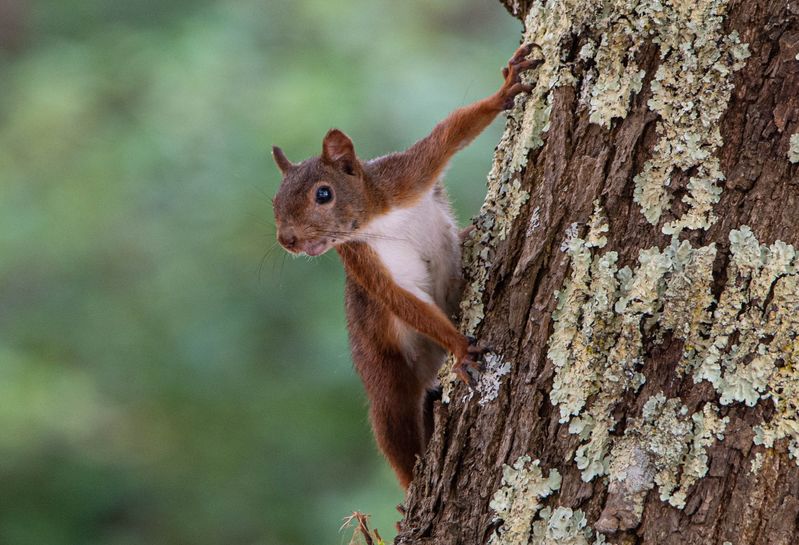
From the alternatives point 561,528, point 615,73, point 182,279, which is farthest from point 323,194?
point 182,279

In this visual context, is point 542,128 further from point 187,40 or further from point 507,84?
point 187,40

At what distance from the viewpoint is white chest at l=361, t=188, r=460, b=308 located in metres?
2.73

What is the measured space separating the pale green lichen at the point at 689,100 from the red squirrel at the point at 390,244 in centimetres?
79

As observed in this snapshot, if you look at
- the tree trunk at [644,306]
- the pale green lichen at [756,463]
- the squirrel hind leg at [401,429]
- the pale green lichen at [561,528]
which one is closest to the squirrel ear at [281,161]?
the squirrel hind leg at [401,429]

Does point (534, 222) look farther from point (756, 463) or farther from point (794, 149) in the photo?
point (756, 463)

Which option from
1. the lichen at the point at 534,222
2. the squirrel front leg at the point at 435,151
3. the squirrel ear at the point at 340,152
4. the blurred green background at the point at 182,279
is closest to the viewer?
the lichen at the point at 534,222

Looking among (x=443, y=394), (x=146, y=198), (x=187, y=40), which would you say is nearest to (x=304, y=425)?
→ (x=146, y=198)

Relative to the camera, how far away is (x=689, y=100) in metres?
1.90

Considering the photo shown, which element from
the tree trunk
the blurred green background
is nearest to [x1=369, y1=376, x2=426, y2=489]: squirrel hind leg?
the tree trunk

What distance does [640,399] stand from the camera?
1836 mm

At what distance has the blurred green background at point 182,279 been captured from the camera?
16.6 ft

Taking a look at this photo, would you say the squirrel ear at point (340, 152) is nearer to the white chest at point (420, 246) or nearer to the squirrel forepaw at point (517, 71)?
the white chest at point (420, 246)

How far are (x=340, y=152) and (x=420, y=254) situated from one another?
38cm

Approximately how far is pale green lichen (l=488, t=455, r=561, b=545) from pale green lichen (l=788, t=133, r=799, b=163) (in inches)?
28.5
